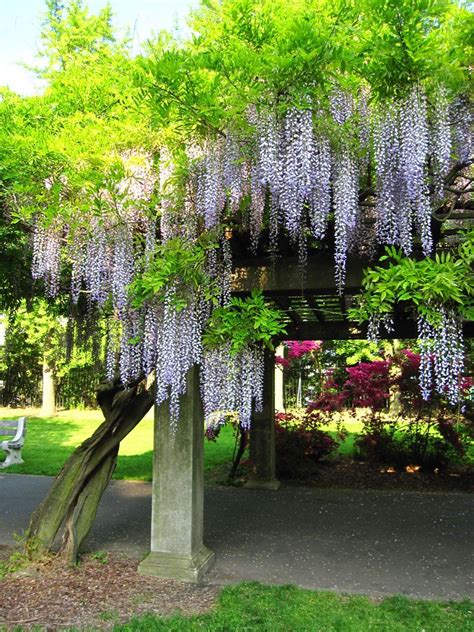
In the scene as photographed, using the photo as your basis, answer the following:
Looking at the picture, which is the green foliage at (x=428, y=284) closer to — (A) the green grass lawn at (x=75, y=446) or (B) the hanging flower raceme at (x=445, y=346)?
(B) the hanging flower raceme at (x=445, y=346)

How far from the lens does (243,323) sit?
A: 4094mm

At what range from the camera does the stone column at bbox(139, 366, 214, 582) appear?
479 centimetres

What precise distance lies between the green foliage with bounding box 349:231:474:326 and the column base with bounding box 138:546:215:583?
8.60ft

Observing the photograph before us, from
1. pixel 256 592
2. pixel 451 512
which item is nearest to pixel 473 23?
pixel 256 592

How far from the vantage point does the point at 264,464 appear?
8734 millimetres

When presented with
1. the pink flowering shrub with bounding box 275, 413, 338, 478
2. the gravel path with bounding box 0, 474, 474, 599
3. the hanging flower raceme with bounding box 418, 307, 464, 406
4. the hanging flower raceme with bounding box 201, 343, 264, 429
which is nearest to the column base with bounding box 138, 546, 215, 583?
the gravel path with bounding box 0, 474, 474, 599

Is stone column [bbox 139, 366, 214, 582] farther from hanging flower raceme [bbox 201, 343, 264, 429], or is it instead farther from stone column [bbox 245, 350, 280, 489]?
stone column [bbox 245, 350, 280, 489]

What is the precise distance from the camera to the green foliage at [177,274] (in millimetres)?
3930

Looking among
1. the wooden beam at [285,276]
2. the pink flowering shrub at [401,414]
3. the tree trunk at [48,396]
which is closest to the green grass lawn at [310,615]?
the wooden beam at [285,276]

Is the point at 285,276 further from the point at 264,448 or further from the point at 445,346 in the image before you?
the point at 264,448

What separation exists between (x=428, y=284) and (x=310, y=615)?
2.47m

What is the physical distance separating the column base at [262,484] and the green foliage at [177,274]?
517cm

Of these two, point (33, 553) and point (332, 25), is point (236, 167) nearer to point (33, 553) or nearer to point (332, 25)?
point (332, 25)

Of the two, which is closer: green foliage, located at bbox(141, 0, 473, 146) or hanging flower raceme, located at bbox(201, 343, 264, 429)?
green foliage, located at bbox(141, 0, 473, 146)
